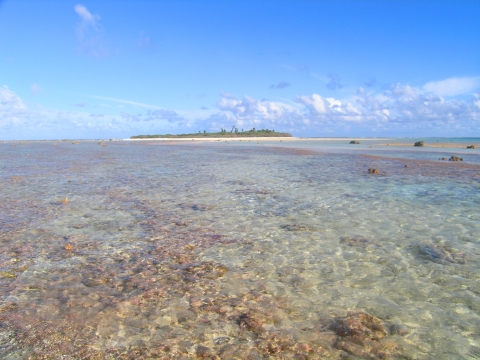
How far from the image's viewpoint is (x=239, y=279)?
5109 mm

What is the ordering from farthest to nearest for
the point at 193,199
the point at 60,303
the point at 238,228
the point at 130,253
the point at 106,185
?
the point at 106,185
the point at 193,199
the point at 238,228
the point at 130,253
the point at 60,303

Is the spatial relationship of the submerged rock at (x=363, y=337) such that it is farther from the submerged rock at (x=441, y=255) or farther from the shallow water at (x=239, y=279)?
the submerged rock at (x=441, y=255)

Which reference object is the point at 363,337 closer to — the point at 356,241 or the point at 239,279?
the point at 239,279

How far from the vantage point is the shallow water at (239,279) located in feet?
11.7

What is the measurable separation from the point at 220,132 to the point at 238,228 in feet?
405

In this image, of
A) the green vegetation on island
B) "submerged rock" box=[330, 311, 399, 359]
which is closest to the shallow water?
"submerged rock" box=[330, 311, 399, 359]

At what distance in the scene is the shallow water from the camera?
357cm

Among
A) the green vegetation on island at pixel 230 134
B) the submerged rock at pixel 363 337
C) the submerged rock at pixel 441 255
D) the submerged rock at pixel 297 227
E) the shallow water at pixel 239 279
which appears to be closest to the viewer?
the submerged rock at pixel 363 337

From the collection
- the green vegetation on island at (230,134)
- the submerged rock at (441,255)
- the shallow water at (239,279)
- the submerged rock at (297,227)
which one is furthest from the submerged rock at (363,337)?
the green vegetation on island at (230,134)

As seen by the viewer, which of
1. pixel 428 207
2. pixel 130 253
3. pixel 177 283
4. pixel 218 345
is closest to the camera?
pixel 218 345

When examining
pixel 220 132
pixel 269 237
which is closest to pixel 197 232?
pixel 269 237

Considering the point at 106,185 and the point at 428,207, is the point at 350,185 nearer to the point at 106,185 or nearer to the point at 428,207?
the point at 428,207

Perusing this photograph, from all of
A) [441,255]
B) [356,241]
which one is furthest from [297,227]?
[441,255]

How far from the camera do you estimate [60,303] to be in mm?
4270
